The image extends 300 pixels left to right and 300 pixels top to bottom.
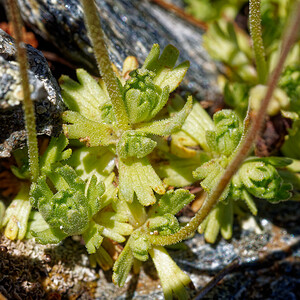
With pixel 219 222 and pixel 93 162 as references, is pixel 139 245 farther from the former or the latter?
pixel 219 222

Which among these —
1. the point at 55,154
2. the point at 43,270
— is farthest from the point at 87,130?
the point at 43,270

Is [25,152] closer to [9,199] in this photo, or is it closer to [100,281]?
[9,199]

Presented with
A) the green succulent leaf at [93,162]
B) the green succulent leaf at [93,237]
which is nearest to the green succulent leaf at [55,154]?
the green succulent leaf at [93,162]

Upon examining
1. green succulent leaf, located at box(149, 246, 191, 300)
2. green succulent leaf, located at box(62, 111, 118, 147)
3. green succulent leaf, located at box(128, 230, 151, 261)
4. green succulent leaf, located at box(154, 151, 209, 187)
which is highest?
green succulent leaf, located at box(62, 111, 118, 147)

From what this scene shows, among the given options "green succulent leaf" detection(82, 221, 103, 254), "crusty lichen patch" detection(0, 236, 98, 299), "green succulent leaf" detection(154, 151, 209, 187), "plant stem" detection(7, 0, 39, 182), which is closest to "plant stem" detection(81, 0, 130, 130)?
"plant stem" detection(7, 0, 39, 182)

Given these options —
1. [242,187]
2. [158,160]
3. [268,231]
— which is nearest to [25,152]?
[158,160]

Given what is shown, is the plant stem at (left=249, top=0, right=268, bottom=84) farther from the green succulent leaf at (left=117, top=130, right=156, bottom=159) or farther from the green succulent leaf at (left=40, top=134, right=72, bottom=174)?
the green succulent leaf at (left=40, top=134, right=72, bottom=174)

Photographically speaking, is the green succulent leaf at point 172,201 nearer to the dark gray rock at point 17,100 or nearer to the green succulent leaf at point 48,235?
the green succulent leaf at point 48,235
